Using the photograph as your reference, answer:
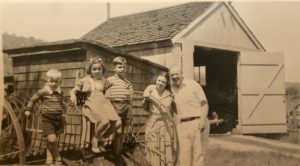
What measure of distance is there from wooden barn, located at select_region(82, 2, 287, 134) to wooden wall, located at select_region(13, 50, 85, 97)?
1.40ft

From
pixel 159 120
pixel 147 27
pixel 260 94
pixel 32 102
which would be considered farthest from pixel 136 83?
pixel 260 94

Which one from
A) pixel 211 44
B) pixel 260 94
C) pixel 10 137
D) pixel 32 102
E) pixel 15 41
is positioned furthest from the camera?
A: pixel 260 94

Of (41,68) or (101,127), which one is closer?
(101,127)

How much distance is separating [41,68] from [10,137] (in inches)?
27.0

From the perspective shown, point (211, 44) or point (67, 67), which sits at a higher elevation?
point (211, 44)

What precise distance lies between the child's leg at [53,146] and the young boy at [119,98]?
0.46 m

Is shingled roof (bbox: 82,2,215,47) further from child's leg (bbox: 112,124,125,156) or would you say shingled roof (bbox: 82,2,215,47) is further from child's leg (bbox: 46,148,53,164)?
child's leg (bbox: 46,148,53,164)

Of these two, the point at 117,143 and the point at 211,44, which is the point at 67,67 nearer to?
the point at 117,143

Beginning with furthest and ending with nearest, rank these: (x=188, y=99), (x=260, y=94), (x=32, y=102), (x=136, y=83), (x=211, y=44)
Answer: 1. (x=260, y=94)
2. (x=211, y=44)
3. (x=136, y=83)
4. (x=188, y=99)
5. (x=32, y=102)

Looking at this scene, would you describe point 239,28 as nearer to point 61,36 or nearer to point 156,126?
point 156,126

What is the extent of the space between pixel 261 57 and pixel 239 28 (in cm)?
54

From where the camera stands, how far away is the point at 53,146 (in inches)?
128

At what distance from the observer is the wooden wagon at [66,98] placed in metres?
3.50

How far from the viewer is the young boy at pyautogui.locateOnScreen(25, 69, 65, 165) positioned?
3.22m
